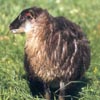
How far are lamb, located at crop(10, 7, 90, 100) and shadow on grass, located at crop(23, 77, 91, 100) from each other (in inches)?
11.7

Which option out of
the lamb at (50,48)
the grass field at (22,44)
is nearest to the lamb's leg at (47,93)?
the lamb at (50,48)

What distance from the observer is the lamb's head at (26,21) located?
23.0ft

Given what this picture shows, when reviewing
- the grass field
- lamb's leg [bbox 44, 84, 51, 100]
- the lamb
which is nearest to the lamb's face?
the lamb

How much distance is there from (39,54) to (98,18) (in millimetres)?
4493

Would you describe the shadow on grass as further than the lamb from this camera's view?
Yes

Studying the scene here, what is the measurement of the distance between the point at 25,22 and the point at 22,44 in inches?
100

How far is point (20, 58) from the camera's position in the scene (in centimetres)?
891

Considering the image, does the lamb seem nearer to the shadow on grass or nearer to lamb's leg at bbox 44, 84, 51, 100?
lamb's leg at bbox 44, 84, 51, 100

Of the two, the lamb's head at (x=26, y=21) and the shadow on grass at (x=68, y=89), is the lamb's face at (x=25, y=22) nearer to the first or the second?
the lamb's head at (x=26, y=21)

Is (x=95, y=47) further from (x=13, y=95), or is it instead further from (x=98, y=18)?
(x=13, y=95)

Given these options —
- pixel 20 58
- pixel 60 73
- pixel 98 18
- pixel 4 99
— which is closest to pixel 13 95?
pixel 4 99

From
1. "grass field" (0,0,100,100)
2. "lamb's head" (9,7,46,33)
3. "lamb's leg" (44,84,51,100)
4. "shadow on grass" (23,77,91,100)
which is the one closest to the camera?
"lamb's head" (9,7,46,33)

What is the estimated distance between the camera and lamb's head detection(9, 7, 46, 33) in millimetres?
7012

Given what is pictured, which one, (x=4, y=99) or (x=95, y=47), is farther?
(x=95, y=47)
